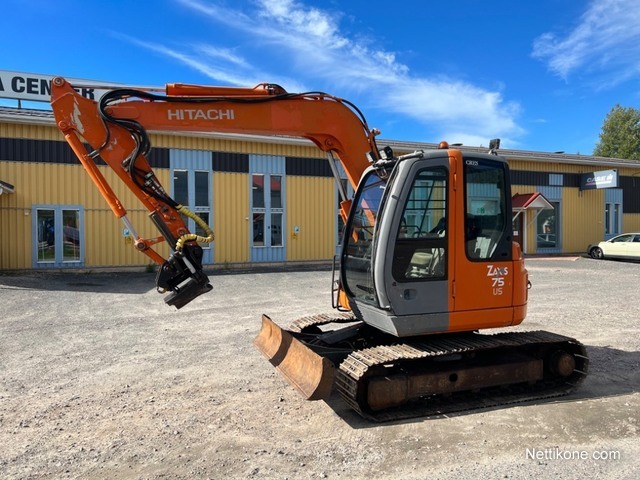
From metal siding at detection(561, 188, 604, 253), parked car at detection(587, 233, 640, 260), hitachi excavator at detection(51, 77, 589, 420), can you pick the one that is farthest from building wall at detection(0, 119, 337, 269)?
parked car at detection(587, 233, 640, 260)

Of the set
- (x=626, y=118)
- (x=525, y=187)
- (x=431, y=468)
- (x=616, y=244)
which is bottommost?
(x=431, y=468)

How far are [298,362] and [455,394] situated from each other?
5.77 feet

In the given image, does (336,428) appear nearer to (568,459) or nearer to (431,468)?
(431,468)

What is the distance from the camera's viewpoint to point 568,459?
3936 millimetres

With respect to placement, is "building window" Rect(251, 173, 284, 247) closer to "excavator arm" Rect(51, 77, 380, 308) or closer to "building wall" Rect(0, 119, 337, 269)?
"building wall" Rect(0, 119, 337, 269)

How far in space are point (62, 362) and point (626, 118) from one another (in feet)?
192

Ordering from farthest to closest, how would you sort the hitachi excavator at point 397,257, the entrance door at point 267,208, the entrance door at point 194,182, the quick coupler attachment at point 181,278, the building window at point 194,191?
the entrance door at point 267,208
the building window at point 194,191
the entrance door at point 194,182
the quick coupler attachment at point 181,278
the hitachi excavator at point 397,257

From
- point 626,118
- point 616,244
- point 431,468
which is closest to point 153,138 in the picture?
point 431,468

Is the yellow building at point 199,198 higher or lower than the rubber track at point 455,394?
higher

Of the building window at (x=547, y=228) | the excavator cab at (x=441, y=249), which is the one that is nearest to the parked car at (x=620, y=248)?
the building window at (x=547, y=228)

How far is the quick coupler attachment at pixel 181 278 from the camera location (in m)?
4.99

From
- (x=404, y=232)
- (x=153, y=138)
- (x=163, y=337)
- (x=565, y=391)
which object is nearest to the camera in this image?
(x=404, y=232)

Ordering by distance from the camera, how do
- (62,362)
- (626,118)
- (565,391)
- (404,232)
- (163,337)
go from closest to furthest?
1. (404,232)
2. (565,391)
3. (62,362)
4. (163,337)
5. (626,118)

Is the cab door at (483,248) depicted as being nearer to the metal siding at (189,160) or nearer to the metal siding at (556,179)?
the metal siding at (189,160)
